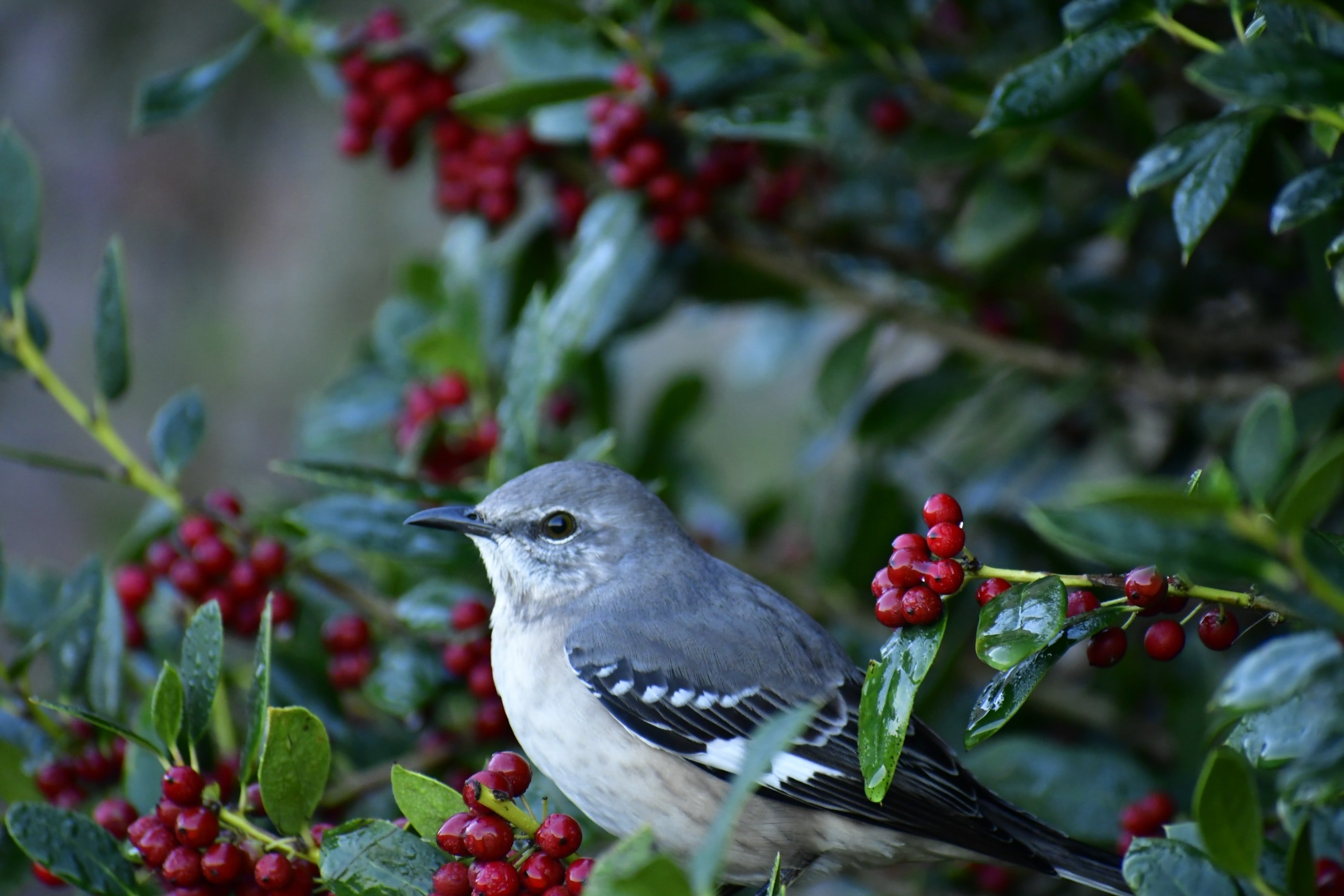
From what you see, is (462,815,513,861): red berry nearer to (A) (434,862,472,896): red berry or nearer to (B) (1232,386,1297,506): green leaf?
(A) (434,862,472,896): red berry

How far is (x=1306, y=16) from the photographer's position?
68.1 inches

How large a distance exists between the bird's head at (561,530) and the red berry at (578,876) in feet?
3.48

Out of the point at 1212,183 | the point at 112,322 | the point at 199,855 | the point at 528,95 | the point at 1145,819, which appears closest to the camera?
the point at 1212,183

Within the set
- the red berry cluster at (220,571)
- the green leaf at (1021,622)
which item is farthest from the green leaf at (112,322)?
the green leaf at (1021,622)

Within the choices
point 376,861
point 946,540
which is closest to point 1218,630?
point 946,540

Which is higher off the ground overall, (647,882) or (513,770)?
(647,882)

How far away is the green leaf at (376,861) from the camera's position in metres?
1.78

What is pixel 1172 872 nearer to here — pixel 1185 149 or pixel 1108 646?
pixel 1108 646

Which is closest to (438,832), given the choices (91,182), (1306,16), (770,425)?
Answer: (1306,16)

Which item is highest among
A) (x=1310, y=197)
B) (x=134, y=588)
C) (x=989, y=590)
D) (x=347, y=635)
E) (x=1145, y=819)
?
(x=1310, y=197)

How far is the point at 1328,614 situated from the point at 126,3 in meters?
7.25

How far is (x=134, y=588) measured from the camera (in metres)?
2.81

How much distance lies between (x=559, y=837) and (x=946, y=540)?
0.73 m

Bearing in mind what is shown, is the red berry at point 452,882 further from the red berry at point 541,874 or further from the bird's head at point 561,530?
the bird's head at point 561,530
